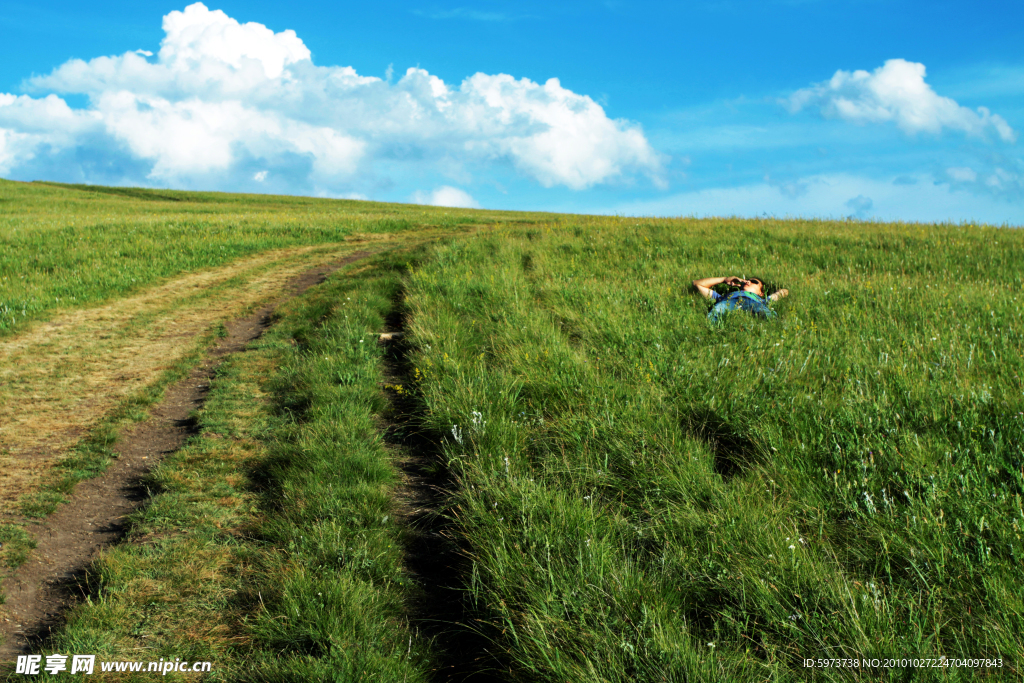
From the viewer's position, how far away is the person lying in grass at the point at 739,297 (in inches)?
315

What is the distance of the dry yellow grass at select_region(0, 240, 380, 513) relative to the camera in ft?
19.1

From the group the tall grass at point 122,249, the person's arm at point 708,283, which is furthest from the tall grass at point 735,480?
the tall grass at point 122,249

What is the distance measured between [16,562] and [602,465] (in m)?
4.13

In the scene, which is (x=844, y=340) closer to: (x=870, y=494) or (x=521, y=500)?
(x=870, y=494)

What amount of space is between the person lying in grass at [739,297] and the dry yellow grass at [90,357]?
763 centimetres

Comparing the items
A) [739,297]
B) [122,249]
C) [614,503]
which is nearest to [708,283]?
[739,297]

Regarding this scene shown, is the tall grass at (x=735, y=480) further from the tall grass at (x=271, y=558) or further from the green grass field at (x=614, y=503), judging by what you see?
the tall grass at (x=271, y=558)

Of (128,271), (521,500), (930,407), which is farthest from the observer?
(128,271)

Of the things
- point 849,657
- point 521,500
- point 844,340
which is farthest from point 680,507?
point 844,340

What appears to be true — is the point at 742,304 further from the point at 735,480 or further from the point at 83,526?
the point at 83,526

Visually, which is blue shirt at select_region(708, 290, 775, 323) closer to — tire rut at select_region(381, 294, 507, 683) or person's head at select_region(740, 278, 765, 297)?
person's head at select_region(740, 278, 765, 297)

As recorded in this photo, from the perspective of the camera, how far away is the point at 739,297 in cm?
834

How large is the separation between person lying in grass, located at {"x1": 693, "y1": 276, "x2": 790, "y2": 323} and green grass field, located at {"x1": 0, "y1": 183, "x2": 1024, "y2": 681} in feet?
0.91

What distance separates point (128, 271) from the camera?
13.9m
